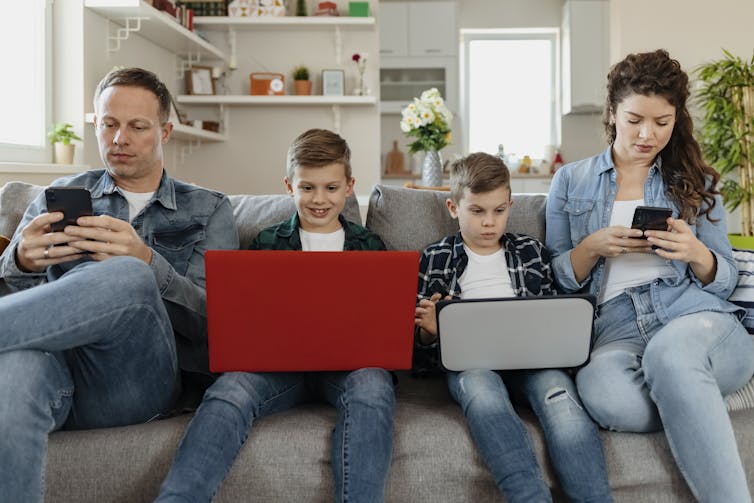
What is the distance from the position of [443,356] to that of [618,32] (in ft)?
12.7

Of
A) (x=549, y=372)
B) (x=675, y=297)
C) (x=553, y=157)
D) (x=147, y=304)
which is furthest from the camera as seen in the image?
(x=553, y=157)

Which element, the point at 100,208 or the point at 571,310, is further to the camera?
the point at 100,208

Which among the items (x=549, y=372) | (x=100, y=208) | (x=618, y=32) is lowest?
(x=549, y=372)

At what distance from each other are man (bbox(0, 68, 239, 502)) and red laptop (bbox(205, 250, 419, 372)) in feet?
0.42

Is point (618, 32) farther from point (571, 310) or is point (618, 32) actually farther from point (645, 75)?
point (571, 310)

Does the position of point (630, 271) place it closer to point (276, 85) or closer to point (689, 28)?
point (276, 85)

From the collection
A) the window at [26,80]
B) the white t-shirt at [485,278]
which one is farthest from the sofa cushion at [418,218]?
the window at [26,80]

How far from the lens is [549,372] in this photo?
4.98 feet

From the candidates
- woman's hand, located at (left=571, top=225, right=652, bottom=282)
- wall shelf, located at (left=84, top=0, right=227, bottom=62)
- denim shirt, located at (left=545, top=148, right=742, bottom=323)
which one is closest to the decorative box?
wall shelf, located at (left=84, top=0, right=227, bottom=62)

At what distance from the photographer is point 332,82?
4742mm

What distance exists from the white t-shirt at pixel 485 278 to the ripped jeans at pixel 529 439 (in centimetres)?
29

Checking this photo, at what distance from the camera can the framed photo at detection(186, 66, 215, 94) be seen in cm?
461

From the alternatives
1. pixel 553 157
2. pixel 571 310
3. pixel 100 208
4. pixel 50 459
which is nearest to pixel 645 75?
pixel 571 310

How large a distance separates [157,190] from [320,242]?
0.40 m
